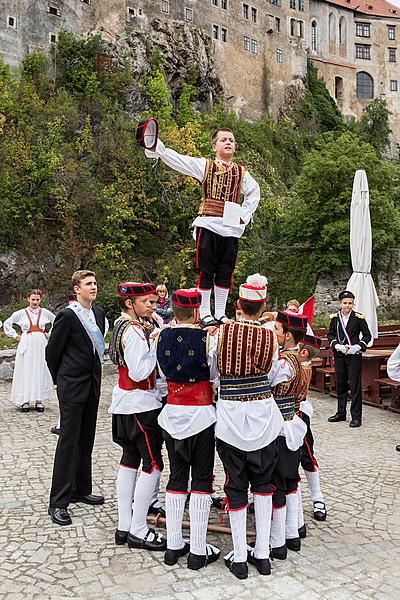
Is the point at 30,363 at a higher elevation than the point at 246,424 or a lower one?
lower

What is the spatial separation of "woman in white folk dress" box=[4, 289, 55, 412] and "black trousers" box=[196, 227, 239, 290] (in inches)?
225

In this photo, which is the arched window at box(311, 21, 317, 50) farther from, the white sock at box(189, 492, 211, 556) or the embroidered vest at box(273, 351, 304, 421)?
the white sock at box(189, 492, 211, 556)

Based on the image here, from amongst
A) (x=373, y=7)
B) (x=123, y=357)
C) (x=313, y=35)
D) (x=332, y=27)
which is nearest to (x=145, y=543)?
(x=123, y=357)

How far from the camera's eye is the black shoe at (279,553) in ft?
15.4

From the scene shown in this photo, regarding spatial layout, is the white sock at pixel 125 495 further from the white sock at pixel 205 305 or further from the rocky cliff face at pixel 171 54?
the rocky cliff face at pixel 171 54

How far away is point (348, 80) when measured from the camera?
2425 inches

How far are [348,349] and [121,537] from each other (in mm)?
5789

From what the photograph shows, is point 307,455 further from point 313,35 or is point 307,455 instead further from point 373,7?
point 373,7

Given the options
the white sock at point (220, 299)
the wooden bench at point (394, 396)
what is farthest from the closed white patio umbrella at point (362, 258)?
the white sock at point (220, 299)

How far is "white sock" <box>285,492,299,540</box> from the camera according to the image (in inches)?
193

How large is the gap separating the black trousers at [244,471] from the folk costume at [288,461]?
0.29 metres

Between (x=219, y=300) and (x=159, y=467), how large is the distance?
172 centimetres

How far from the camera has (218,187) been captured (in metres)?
5.59

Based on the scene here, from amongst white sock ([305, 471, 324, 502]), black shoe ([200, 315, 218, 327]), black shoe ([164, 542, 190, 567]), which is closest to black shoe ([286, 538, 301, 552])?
white sock ([305, 471, 324, 502])
